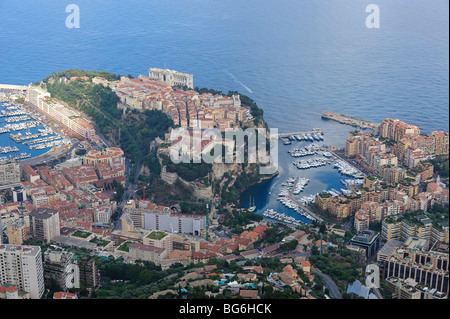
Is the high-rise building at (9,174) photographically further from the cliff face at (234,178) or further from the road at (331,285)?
the road at (331,285)

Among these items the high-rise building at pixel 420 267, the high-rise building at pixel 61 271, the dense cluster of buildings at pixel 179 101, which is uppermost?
the dense cluster of buildings at pixel 179 101

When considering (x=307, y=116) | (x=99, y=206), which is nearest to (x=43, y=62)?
(x=307, y=116)

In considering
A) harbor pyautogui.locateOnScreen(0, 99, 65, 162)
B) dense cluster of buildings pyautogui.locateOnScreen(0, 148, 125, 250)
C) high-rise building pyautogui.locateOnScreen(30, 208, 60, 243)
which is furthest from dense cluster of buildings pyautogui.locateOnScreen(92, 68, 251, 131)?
high-rise building pyautogui.locateOnScreen(30, 208, 60, 243)

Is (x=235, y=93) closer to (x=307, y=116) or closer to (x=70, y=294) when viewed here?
(x=307, y=116)

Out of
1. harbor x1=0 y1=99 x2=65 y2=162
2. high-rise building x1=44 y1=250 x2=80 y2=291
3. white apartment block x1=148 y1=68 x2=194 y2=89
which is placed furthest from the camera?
white apartment block x1=148 y1=68 x2=194 y2=89

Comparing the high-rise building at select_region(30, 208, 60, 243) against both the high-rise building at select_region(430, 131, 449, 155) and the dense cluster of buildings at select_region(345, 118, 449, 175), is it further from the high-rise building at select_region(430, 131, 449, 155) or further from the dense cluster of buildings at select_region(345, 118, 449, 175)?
the high-rise building at select_region(430, 131, 449, 155)

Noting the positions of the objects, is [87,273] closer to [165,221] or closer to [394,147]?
[165,221]

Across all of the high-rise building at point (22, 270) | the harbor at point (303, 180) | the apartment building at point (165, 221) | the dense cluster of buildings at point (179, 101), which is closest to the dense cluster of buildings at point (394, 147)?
the harbor at point (303, 180)
